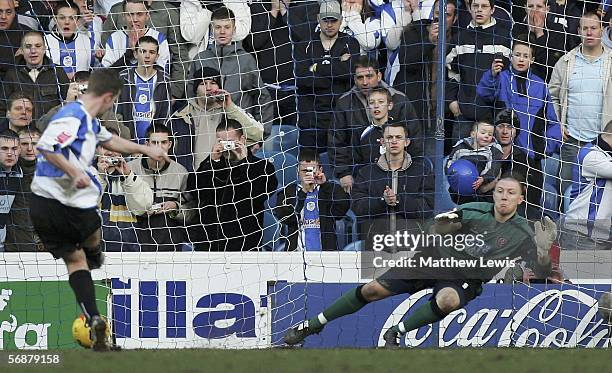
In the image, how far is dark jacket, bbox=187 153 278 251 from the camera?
11.9 meters

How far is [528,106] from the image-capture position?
11945mm

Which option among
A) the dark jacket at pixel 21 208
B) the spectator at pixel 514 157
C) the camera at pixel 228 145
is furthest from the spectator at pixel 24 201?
the spectator at pixel 514 157

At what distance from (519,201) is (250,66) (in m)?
3.02

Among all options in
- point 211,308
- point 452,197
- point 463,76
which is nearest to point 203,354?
point 211,308

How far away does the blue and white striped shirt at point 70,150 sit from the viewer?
8.13 meters

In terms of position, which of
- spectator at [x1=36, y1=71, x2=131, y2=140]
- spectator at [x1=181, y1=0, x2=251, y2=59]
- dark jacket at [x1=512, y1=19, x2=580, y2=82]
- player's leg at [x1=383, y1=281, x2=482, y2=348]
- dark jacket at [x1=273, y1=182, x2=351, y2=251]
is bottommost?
player's leg at [x1=383, y1=281, x2=482, y2=348]

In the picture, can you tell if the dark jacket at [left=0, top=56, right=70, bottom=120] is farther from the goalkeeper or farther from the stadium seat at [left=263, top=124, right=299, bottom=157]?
the goalkeeper

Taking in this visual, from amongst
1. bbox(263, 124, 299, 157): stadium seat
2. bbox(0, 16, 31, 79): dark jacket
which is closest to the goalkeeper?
bbox(263, 124, 299, 157): stadium seat

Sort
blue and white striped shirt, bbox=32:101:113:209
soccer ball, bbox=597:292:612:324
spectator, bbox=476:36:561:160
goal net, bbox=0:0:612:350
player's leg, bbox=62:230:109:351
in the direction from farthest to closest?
spectator, bbox=476:36:561:160 < goal net, bbox=0:0:612:350 < soccer ball, bbox=597:292:612:324 < player's leg, bbox=62:230:109:351 < blue and white striped shirt, bbox=32:101:113:209

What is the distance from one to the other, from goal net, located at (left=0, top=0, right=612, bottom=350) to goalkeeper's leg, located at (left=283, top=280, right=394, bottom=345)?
0.41ft

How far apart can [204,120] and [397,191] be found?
6.83 feet

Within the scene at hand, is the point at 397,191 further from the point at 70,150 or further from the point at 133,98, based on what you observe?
the point at 70,150

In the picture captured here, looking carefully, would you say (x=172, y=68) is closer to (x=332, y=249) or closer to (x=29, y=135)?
(x=29, y=135)

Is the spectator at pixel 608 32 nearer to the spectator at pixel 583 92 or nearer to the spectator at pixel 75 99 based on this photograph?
the spectator at pixel 583 92
